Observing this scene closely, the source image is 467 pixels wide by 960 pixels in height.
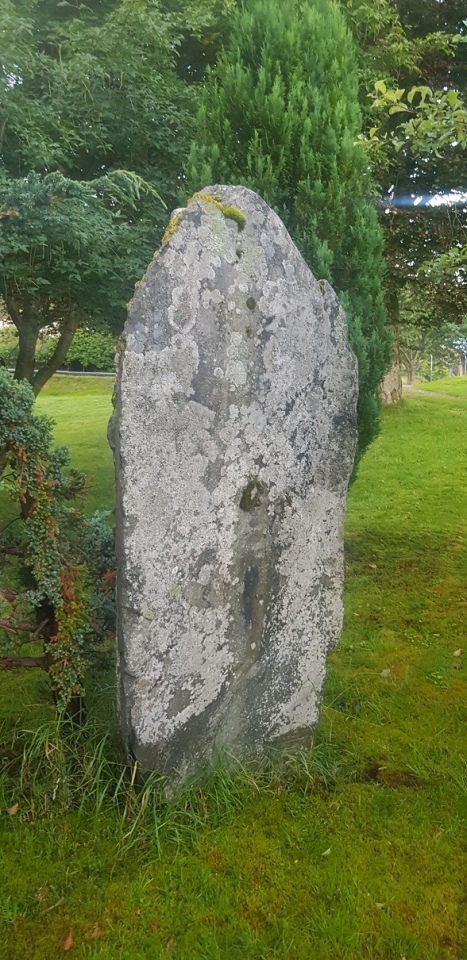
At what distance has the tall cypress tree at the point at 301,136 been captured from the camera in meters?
4.98

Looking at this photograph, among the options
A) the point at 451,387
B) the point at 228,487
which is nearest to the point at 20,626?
the point at 228,487

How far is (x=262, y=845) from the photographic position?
3.32 metres

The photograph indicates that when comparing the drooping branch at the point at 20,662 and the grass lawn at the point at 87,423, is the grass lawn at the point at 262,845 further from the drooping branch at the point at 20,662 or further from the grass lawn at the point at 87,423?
the grass lawn at the point at 87,423

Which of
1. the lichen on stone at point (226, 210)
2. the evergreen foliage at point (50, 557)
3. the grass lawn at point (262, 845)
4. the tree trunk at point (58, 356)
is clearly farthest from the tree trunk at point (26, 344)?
the lichen on stone at point (226, 210)

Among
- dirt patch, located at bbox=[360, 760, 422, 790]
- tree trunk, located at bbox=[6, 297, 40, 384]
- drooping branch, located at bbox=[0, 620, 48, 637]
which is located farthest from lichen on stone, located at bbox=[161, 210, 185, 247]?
tree trunk, located at bbox=[6, 297, 40, 384]

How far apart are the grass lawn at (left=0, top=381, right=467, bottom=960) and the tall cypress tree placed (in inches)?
112

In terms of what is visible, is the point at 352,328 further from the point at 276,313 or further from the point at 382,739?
the point at 382,739

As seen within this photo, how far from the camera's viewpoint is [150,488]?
10.5 ft

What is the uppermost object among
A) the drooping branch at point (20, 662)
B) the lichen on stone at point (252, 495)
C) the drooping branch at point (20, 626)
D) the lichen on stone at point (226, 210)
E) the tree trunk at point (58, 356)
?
the lichen on stone at point (226, 210)

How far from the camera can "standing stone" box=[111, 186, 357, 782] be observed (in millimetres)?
3207

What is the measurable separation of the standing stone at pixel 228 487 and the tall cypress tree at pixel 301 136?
1600 mm

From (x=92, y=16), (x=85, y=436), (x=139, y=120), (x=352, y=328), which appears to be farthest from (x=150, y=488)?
(x=85, y=436)

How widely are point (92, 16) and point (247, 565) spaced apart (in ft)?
22.6

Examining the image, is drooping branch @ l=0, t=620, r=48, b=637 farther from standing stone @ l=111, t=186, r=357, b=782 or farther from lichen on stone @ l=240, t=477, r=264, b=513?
lichen on stone @ l=240, t=477, r=264, b=513
